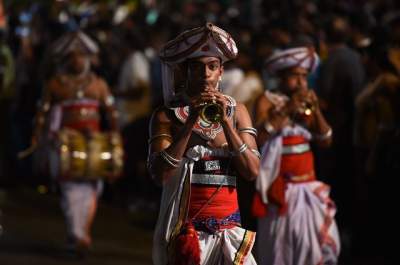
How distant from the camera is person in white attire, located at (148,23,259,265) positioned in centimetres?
645

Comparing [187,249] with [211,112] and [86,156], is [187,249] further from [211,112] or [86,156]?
[86,156]

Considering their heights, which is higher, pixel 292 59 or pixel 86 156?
pixel 292 59

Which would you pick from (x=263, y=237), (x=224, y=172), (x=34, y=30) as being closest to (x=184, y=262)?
(x=224, y=172)

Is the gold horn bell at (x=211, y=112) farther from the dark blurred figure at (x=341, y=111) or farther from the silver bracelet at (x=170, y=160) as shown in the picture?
the dark blurred figure at (x=341, y=111)

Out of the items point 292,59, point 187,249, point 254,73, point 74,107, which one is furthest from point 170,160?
point 254,73

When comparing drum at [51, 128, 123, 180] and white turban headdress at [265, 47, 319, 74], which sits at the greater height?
white turban headdress at [265, 47, 319, 74]

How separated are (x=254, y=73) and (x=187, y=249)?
22.1ft

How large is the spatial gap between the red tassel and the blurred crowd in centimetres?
323

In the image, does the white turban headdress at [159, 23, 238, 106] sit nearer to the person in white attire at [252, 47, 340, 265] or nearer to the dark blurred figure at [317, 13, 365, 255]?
the person in white attire at [252, 47, 340, 265]

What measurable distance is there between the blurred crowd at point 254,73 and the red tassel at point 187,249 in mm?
3230

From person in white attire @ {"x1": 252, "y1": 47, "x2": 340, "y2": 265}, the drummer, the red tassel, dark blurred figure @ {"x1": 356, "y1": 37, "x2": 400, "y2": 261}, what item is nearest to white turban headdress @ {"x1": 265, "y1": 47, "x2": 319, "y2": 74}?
person in white attire @ {"x1": 252, "y1": 47, "x2": 340, "y2": 265}

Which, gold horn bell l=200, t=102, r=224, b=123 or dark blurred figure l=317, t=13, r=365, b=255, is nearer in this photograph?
gold horn bell l=200, t=102, r=224, b=123

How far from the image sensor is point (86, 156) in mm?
11664

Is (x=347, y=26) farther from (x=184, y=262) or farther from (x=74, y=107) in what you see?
(x=184, y=262)
